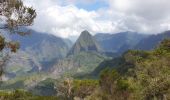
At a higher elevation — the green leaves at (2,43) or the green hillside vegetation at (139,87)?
the green leaves at (2,43)

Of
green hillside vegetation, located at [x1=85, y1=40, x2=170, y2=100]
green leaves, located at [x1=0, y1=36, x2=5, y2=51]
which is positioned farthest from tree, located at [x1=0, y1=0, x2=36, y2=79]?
green hillside vegetation, located at [x1=85, y1=40, x2=170, y2=100]

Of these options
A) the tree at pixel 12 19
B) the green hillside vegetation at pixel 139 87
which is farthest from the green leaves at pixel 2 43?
the green hillside vegetation at pixel 139 87

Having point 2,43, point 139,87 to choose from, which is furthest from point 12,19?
point 139,87

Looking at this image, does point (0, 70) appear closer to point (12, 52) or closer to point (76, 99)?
point (12, 52)

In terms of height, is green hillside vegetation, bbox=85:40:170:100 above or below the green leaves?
below

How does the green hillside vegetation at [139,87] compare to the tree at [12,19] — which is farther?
the green hillside vegetation at [139,87]

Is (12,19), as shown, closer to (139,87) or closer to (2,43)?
(2,43)

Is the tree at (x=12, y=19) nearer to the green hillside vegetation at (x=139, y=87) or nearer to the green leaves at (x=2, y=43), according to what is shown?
the green leaves at (x=2, y=43)

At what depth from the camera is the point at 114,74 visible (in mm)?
105812

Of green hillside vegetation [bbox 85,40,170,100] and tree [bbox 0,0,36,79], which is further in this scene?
green hillside vegetation [bbox 85,40,170,100]

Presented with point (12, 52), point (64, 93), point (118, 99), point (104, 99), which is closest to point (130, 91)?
point (118, 99)

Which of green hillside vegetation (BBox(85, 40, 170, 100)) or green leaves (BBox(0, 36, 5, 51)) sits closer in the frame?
green leaves (BBox(0, 36, 5, 51))

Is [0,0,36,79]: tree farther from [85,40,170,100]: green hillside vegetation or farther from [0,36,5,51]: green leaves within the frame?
[85,40,170,100]: green hillside vegetation

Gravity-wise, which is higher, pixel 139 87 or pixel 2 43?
pixel 2 43
